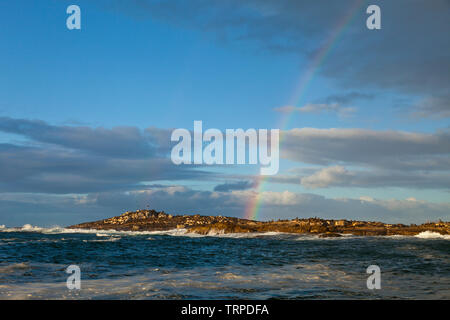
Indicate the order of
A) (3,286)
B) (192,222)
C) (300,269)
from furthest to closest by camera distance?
(192,222) < (300,269) < (3,286)

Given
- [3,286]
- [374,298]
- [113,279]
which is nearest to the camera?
[374,298]

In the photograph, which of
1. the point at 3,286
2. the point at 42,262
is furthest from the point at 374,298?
the point at 42,262

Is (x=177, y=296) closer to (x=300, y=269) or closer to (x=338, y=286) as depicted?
(x=338, y=286)

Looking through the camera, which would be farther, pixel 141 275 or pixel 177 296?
pixel 141 275

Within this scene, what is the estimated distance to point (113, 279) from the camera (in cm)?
2281
